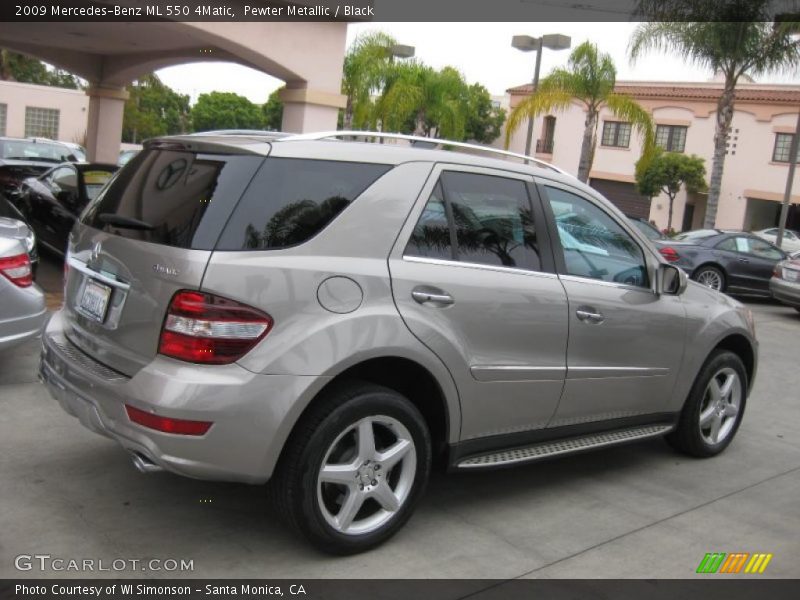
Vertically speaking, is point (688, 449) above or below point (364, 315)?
below

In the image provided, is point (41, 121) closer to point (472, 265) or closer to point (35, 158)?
point (35, 158)

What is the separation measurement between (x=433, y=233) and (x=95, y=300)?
1.54 meters

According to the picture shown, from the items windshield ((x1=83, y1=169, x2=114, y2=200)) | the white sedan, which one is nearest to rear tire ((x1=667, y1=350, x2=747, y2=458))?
windshield ((x1=83, y1=169, x2=114, y2=200))

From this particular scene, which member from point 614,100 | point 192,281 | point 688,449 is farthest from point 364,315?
point 614,100

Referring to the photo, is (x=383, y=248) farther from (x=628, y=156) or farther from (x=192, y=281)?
(x=628, y=156)

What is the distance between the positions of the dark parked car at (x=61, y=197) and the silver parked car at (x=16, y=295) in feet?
14.6

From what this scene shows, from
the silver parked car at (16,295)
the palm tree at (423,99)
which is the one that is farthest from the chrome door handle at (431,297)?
the palm tree at (423,99)

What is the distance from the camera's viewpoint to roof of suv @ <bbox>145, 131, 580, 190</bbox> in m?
3.60

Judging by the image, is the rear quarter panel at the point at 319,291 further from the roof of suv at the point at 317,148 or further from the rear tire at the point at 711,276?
the rear tire at the point at 711,276

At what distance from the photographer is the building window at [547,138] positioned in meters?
43.2

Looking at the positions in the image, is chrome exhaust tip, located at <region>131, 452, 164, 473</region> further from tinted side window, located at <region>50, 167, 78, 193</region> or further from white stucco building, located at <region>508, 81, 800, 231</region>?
white stucco building, located at <region>508, 81, 800, 231</region>

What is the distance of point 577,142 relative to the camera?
41500 millimetres

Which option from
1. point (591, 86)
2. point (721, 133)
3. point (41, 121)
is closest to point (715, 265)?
point (721, 133)
